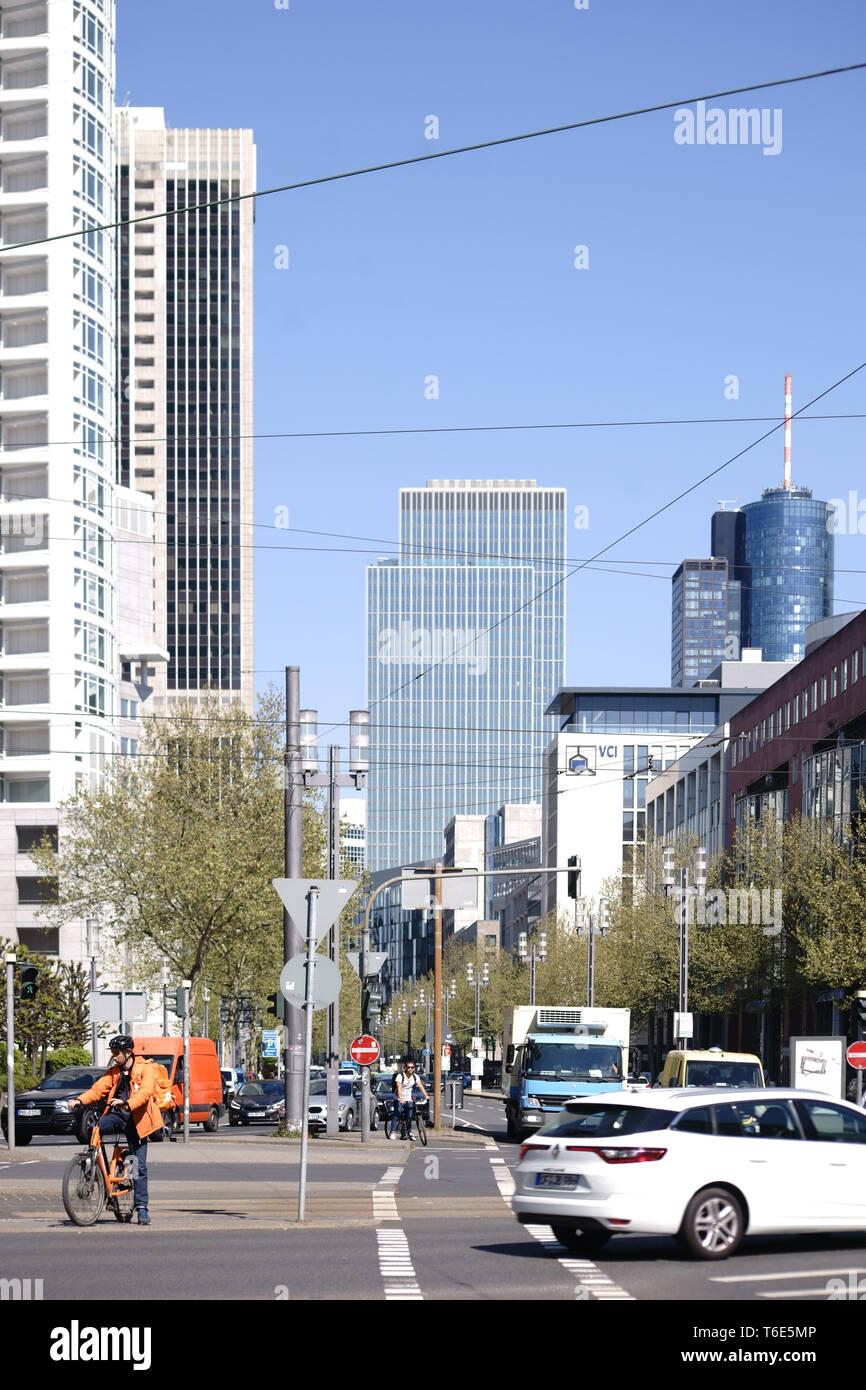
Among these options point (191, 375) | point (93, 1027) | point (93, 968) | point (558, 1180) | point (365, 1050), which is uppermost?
point (191, 375)

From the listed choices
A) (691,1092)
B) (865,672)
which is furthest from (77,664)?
(691,1092)

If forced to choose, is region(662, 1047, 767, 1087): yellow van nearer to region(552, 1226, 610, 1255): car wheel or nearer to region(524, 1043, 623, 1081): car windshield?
region(524, 1043, 623, 1081): car windshield

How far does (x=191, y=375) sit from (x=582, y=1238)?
5915 inches

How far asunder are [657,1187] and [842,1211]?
179cm

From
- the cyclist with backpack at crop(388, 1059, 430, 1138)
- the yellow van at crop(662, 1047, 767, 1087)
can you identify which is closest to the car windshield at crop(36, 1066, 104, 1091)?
the cyclist with backpack at crop(388, 1059, 430, 1138)

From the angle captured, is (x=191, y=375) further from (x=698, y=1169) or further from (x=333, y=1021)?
(x=698, y=1169)

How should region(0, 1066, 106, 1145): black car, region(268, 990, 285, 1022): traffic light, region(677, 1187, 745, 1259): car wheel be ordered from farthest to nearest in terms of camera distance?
region(0, 1066, 106, 1145): black car, region(268, 990, 285, 1022): traffic light, region(677, 1187, 745, 1259): car wheel

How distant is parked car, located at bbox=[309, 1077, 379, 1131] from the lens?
47438 mm

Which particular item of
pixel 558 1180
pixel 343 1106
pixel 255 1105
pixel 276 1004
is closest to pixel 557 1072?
pixel 276 1004

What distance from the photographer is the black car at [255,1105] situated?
5559 centimetres

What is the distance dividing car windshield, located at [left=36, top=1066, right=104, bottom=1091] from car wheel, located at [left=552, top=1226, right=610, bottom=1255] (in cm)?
2789

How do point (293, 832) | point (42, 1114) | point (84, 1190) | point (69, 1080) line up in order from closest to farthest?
point (84, 1190) → point (293, 832) → point (42, 1114) → point (69, 1080)

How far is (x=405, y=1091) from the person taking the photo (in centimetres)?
4150
